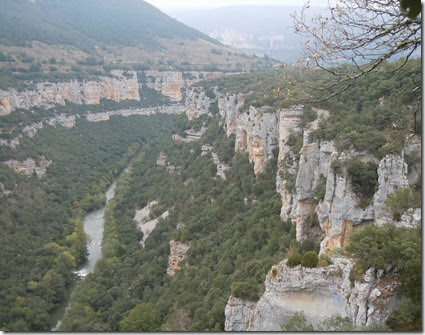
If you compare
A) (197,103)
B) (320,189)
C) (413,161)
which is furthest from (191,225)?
(197,103)

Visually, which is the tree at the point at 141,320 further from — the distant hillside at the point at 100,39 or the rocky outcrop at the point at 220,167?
the distant hillside at the point at 100,39

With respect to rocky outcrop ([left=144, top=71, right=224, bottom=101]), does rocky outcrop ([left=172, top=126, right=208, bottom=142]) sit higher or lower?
lower

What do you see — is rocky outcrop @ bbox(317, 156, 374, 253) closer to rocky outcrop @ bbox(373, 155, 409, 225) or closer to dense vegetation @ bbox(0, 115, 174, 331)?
rocky outcrop @ bbox(373, 155, 409, 225)

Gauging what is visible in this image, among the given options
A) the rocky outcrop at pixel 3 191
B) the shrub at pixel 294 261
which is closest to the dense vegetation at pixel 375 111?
the shrub at pixel 294 261

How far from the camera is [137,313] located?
20.5 m

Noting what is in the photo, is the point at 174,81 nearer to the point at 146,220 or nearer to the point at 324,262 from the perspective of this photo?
the point at 146,220

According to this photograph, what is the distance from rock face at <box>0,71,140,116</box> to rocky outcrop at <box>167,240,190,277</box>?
85.9 ft

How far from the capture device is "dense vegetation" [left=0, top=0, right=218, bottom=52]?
246 feet

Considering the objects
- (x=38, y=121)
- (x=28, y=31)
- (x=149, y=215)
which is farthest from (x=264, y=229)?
(x=28, y=31)

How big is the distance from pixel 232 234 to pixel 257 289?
9.87 metres

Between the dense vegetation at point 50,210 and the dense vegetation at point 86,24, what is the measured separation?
77.9 ft

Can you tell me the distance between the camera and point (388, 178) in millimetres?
13773

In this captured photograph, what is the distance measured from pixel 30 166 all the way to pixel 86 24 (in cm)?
6485

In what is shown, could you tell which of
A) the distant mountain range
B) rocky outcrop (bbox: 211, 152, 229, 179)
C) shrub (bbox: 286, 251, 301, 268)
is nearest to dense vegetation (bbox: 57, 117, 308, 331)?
rocky outcrop (bbox: 211, 152, 229, 179)
